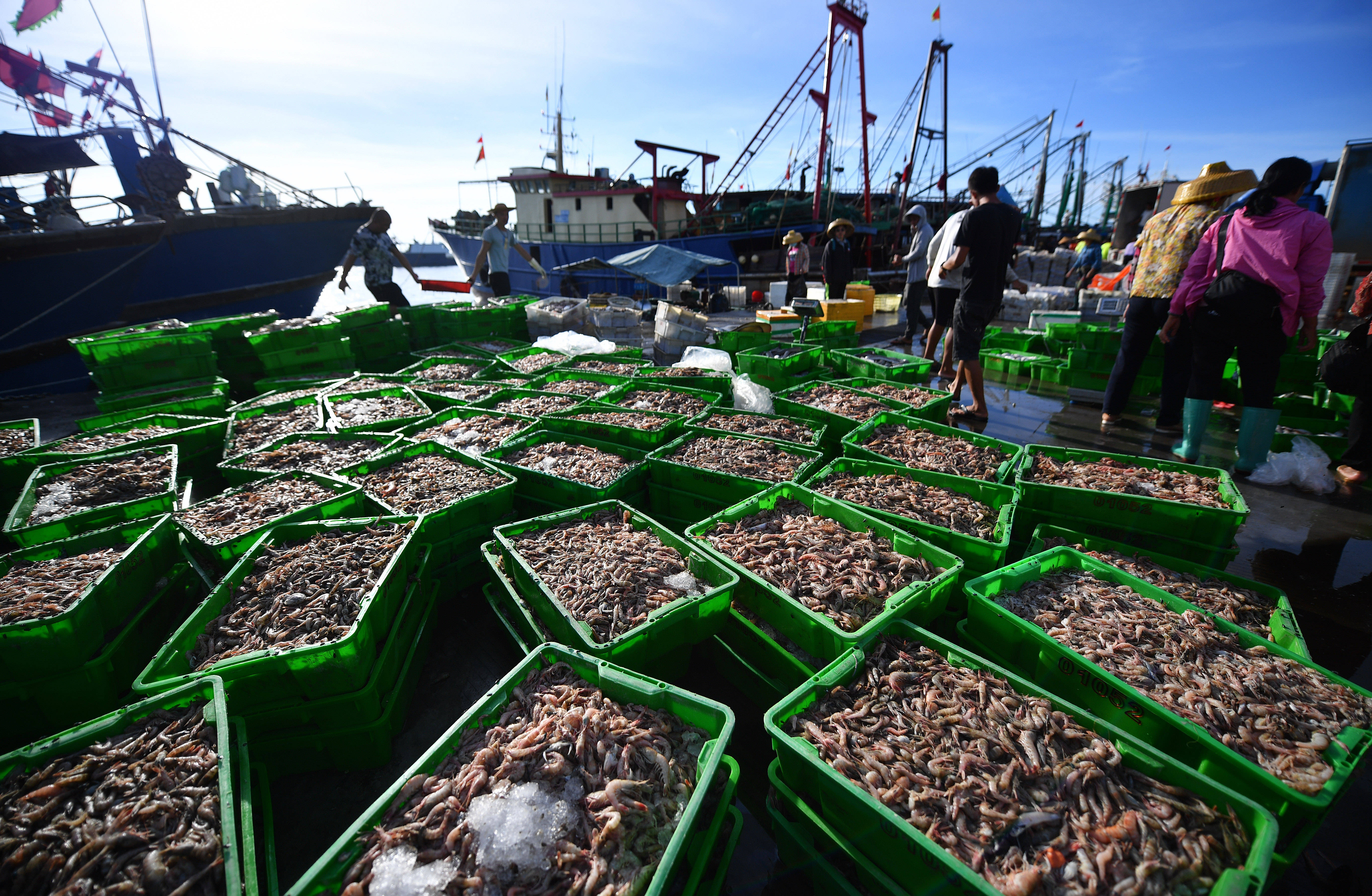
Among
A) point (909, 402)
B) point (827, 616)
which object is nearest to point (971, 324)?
point (909, 402)

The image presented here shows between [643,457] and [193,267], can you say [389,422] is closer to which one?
[643,457]

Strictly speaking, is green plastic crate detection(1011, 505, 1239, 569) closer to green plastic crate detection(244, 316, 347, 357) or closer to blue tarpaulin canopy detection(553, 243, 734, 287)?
green plastic crate detection(244, 316, 347, 357)

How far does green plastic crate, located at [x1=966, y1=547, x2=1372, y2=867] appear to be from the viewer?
1.77 meters

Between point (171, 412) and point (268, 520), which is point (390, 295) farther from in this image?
point (268, 520)

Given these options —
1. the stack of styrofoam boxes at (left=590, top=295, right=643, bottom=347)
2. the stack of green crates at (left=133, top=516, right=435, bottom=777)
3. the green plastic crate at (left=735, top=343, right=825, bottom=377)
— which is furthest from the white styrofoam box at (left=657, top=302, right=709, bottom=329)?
the stack of green crates at (left=133, top=516, right=435, bottom=777)

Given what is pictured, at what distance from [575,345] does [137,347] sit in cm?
521

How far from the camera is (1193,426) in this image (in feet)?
16.8

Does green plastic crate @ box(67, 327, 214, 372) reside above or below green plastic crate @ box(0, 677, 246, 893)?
above

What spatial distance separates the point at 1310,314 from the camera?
176 inches

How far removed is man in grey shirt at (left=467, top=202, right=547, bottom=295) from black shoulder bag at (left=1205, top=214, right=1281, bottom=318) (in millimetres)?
9994

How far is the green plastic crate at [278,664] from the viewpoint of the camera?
7.35 feet

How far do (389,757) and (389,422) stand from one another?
12.1 feet

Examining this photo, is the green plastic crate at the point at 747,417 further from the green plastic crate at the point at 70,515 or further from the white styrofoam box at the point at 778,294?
the white styrofoam box at the point at 778,294

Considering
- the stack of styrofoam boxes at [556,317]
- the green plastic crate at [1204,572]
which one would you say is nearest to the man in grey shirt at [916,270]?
the stack of styrofoam boxes at [556,317]
